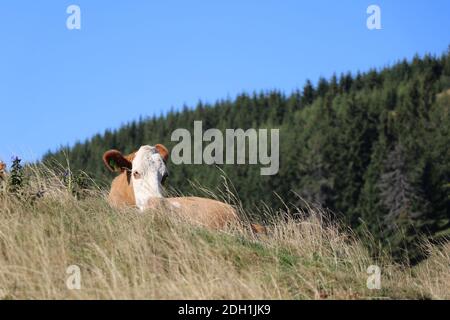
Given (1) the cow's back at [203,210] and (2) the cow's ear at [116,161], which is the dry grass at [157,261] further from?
(2) the cow's ear at [116,161]

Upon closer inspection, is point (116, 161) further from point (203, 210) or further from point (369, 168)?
point (369, 168)

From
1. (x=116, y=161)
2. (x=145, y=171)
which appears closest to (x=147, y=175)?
(x=145, y=171)

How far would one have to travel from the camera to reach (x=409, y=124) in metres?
145

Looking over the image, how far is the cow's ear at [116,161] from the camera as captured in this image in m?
13.7

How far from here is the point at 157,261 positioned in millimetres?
8703

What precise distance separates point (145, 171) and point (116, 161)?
70 centimetres

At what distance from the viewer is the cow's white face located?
43.1 feet

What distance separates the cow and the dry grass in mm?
1027

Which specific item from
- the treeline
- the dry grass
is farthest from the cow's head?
the treeline

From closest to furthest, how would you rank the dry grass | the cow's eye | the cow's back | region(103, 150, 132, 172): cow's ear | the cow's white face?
the dry grass, the cow's back, the cow's white face, the cow's eye, region(103, 150, 132, 172): cow's ear

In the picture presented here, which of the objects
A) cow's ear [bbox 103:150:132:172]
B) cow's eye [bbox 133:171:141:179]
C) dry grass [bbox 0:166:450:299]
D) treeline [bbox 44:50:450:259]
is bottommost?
treeline [bbox 44:50:450:259]

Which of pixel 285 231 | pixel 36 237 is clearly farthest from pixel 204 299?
pixel 285 231

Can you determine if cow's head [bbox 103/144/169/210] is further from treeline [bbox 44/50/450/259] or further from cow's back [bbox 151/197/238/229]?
treeline [bbox 44/50/450/259]
